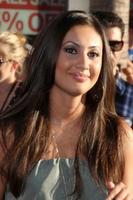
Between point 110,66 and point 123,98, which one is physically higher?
point 110,66

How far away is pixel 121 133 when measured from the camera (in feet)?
9.18

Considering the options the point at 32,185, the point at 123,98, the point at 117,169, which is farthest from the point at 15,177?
the point at 123,98

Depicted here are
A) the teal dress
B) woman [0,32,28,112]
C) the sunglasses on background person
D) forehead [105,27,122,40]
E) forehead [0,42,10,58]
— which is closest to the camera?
the teal dress

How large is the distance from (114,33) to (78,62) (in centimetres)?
185

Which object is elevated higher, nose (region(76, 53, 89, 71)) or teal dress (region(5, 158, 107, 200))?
nose (region(76, 53, 89, 71))

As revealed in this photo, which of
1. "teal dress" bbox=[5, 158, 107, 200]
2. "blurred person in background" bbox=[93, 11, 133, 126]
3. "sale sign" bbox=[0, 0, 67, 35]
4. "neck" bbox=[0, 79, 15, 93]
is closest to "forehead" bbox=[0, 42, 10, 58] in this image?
"neck" bbox=[0, 79, 15, 93]

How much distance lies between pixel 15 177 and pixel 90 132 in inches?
16.1

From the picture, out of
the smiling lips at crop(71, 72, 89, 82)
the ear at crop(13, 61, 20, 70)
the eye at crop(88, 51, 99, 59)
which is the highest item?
the eye at crop(88, 51, 99, 59)

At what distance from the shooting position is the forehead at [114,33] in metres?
4.46

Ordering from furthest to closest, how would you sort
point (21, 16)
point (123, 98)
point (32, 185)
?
point (21, 16), point (123, 98), point (32, 185)

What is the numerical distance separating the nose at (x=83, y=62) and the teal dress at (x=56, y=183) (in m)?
0.41

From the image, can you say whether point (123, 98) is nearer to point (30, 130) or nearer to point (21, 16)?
point (30, 130)

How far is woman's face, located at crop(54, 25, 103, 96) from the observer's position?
8.91 ft

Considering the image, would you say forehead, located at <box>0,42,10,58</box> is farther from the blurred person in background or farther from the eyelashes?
the eyelashes
